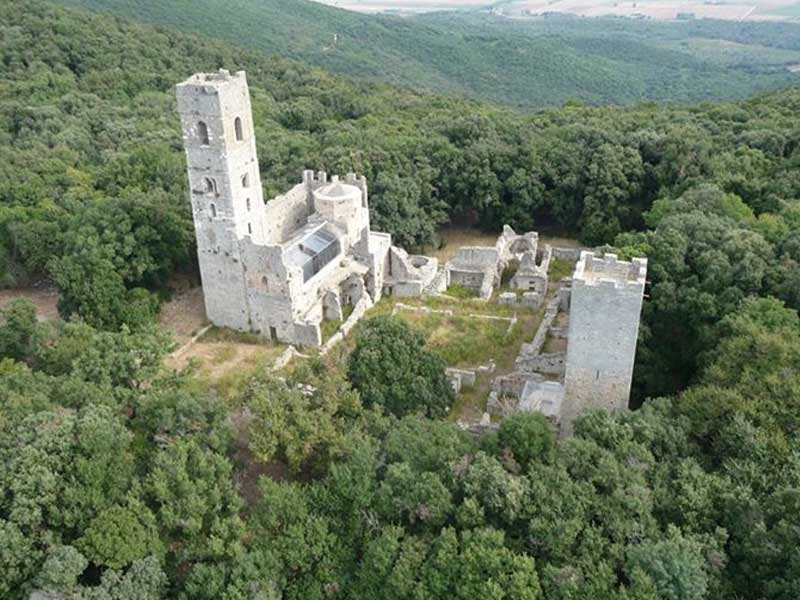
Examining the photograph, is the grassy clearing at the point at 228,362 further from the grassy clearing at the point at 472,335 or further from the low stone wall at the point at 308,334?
the grassy clearing at the point at 472,335

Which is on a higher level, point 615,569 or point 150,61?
point 150,61

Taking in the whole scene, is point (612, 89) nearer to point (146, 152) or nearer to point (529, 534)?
point (146, 152)

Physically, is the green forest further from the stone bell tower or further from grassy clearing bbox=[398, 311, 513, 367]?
grassy clearing bbox=[398, 311, 513, 367]

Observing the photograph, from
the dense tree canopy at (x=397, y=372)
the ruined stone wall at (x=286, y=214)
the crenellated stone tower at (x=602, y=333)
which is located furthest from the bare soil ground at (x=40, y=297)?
the crenellated stone tower at (x=602, y=333)

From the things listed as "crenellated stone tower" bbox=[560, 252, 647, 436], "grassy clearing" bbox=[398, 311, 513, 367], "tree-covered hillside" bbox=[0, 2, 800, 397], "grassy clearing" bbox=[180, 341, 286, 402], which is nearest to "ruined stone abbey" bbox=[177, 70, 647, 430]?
"crenellated stone tower" bbox=[560, 252, 647, 436]

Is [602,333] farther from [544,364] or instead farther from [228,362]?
[228,362]

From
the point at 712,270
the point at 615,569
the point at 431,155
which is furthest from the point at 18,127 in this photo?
the point at 615,569
